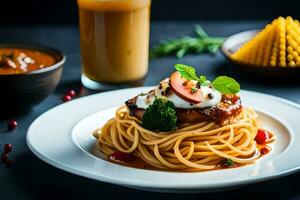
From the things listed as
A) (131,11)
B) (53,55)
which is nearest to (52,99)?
(53,55)

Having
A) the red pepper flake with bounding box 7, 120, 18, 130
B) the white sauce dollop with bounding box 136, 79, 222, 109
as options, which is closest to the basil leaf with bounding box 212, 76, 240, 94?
the white sauce dollop with bounding box 136, 79, 222, 109

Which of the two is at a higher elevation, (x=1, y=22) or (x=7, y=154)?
(x=7, y=154)

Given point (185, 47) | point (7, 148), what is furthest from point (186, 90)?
point (185, 47)

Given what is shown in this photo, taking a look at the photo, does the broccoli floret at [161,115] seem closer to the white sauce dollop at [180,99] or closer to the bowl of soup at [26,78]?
the white sauce dollop at [180,99]

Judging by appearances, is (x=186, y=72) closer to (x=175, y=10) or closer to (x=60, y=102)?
(x=60, y=102)

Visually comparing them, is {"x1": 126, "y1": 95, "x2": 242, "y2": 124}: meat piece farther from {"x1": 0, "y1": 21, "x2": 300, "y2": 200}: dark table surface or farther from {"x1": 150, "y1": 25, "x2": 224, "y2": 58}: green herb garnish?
{"x1": 150, "y1": 25, "x2": 224, "y2": 58}: green herb garnish

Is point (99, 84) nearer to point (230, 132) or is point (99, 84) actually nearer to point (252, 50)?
point (252, 50)
